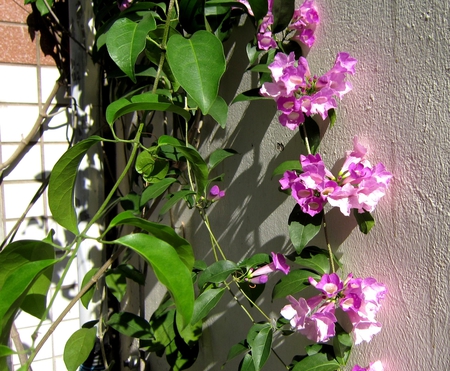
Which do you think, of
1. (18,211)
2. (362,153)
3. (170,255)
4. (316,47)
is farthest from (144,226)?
(18,211)

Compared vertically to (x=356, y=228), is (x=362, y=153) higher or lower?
higher

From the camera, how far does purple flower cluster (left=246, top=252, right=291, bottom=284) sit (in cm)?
83

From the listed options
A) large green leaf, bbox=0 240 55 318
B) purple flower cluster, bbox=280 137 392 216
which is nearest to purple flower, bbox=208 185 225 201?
purple flower cluster, bbox=280 137 392 216

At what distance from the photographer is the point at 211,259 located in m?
1.22

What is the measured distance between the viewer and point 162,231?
63 cm

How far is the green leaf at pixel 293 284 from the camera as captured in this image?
77 cm

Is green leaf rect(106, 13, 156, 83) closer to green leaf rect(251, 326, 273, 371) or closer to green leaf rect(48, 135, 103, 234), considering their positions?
green leaf rect(48, 135, 103, 234)

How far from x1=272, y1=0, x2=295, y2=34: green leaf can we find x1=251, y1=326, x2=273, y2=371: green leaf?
1.79 ft

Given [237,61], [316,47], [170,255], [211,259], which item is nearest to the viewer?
[170,255]

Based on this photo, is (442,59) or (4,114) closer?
(442,59)

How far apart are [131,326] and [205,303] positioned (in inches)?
16.0

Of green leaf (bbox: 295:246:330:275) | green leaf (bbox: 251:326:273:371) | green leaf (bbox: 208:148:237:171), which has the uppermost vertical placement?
green leaf (bbox: 208:148:237:171)

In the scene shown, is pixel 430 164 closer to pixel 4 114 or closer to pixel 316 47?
pixel 316 47

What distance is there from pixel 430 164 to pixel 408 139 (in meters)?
0.05
